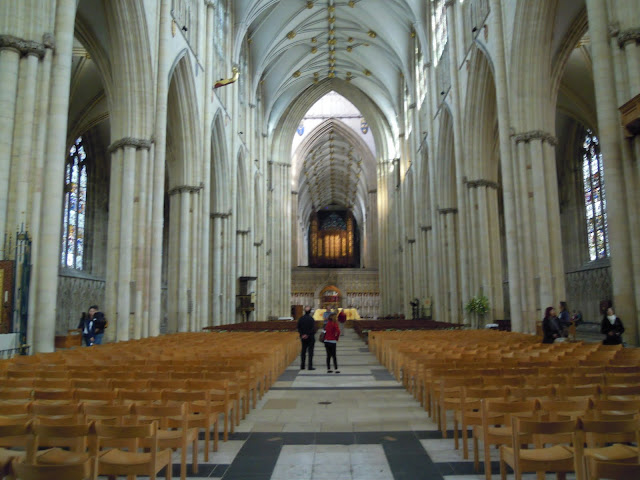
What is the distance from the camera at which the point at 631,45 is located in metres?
9.84

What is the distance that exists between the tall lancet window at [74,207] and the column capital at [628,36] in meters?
24.0

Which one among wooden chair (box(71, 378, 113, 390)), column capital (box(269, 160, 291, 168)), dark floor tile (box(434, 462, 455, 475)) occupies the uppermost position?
column capital (box(269, 160, 291, 168))

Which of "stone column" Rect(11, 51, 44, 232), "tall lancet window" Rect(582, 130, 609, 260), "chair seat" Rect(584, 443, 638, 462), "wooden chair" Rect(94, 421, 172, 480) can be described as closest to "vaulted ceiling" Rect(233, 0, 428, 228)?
"tall lancet window" Rect(582, 130, 609, 260)

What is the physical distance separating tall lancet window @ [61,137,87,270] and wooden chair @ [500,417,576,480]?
2552 centimetres

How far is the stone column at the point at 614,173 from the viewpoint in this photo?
9.91 meters

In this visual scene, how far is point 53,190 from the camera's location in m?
10.2

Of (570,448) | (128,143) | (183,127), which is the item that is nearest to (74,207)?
(183,127)

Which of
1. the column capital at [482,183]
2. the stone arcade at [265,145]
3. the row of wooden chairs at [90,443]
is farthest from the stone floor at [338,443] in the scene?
the column capital at [482,183]

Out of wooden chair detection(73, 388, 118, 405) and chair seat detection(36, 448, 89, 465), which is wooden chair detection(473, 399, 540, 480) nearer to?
chair seat detection(36, 448, 89, 465)

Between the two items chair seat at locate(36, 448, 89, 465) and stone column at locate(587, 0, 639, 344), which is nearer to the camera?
chair seat at locate(36, 448, 89, 465)

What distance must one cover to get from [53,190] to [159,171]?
18.5ft

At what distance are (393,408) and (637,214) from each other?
644cm

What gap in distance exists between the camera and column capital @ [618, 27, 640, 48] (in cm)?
980

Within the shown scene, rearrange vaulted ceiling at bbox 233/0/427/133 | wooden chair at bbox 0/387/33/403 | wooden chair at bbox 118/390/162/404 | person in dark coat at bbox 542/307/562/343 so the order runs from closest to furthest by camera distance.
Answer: wooden chair at bbox 118/390/162/404 → wooden chair at bbox 0/387/33/403 → person in dark coat at bbox 542/307/562/343 → vaulted ceiling at bbox 233/0/427/133
